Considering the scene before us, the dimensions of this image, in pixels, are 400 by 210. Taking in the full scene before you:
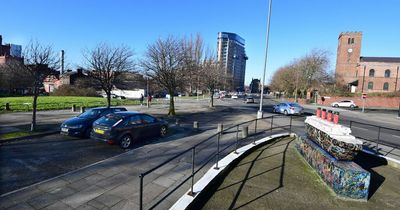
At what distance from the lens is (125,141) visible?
9617 millimetres

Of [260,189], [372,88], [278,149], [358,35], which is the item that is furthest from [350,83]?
[260,189]

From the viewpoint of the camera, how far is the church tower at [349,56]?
219 feet

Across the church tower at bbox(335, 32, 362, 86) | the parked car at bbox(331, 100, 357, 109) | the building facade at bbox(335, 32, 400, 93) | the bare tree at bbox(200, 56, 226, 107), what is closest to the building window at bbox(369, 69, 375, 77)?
the building facade at bbox(335, 32, 400, 93)

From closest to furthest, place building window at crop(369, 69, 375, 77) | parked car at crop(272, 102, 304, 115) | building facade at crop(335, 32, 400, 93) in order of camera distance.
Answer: parked car at crop(272, 102, 304, 115)
building facade at crop(335, 32, 400, 93)
building window at crop(369, 69, 375, 77)

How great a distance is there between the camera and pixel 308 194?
522cm

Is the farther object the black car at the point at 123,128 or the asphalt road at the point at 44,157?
the black car at the point at 123,128

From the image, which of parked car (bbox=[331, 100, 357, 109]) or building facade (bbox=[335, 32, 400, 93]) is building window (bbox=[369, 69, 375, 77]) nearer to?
building facade (bbox=[335, 32, 400, 93])

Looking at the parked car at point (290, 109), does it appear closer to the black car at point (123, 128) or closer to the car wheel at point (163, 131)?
the car wheel at point (163, 131)

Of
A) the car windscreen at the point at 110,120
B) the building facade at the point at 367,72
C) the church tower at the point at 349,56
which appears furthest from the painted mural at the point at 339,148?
the church tower at the point at 349,56

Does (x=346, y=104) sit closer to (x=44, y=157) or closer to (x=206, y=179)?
(x=206, y=179)

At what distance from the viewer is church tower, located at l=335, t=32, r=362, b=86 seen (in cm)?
6675

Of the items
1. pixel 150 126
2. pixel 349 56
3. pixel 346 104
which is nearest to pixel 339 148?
pixel 150 126

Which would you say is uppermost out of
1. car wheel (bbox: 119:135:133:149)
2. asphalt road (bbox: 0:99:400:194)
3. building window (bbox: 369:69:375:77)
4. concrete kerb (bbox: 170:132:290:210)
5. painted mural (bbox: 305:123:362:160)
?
building window (bbox: 369:69:375:77)

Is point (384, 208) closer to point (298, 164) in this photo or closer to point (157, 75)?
point (298, 164)
